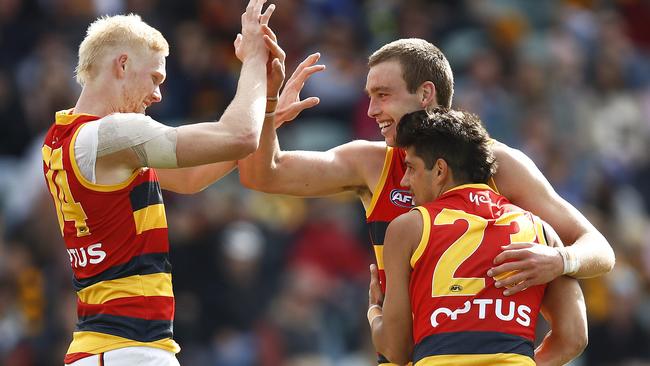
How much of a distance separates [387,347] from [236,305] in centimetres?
612

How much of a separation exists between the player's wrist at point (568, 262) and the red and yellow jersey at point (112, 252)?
1.77 meters

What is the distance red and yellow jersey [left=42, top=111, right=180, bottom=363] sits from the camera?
16.7 feet

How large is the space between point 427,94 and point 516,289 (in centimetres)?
117

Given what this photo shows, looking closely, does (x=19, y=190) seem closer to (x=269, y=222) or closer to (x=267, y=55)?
(x=269, y=222)

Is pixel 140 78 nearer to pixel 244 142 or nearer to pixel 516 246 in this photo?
pixel 244 142

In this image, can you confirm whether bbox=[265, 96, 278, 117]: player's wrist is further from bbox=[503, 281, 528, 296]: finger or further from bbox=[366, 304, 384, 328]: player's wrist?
bbox=[503, 281, 528, 296]: finger

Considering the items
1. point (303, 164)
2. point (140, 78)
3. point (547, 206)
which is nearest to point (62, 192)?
point (140, 78)

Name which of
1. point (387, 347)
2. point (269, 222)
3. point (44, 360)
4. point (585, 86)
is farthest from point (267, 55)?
point (585, 86)

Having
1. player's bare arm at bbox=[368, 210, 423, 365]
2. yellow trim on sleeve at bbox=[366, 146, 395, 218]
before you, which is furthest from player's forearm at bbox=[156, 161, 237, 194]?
player's bare arm at bbox=[368, 210, 423, 365]

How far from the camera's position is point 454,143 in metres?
5.12

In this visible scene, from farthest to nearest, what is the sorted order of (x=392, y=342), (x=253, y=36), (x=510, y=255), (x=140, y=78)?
1. (x=253, y=36)
2. (x=140, y=78)
3. (x=392, y=342)
4. (x=510, y=255)

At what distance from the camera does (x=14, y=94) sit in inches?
467

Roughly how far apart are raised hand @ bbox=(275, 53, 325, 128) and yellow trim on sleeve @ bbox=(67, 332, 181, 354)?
4.63 ft

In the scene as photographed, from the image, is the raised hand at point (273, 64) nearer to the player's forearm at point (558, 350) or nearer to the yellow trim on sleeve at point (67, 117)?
the yellow trim on sleeve at point (67, 117)
